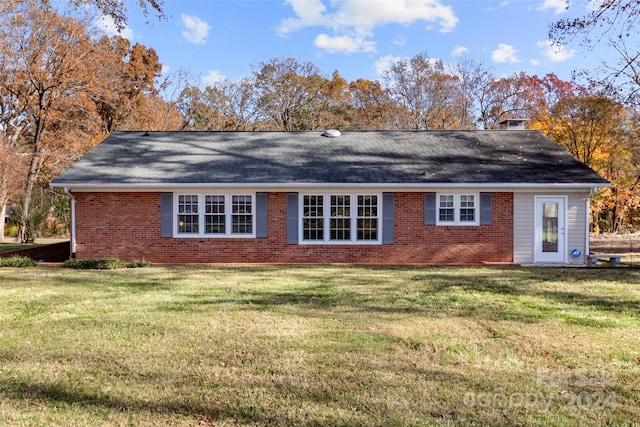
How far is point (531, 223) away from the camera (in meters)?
14.4

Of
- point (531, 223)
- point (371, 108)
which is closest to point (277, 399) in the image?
point (531, 223)

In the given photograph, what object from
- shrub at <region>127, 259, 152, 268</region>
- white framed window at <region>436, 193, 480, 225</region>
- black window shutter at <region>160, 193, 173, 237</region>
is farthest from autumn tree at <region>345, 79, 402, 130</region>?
shrub at <region>127, 259, 152, 268</region>

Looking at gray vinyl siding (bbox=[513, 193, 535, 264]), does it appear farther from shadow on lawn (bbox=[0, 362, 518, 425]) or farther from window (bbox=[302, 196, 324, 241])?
shadow on lawn (bbox=[0, 362, 518, 425])

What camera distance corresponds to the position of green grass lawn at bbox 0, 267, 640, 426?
389 centimetres

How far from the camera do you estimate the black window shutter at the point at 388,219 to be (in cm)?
1443

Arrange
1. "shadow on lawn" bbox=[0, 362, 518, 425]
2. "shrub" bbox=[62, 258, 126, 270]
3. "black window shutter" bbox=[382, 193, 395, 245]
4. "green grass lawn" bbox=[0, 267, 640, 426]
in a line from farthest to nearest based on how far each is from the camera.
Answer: "black window shutter" bbox=[382, 193, 395, 245] < "shrub" bbox=[62, 258, 126, 270] < "green grass lawn" bbox=[0, 267, 640, 426] < "shadow on lawn" bbox=[0, 362, 518, 425]

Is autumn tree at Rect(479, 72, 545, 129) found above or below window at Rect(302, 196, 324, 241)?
above

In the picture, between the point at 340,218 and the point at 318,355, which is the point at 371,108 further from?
the point at 318,355

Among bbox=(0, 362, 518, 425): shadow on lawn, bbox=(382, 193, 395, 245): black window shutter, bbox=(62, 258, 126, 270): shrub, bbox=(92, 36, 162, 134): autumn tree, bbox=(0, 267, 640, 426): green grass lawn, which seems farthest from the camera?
bbox=(92, 36, 162, 134): autumn tree

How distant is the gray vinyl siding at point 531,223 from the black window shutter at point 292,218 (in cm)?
645

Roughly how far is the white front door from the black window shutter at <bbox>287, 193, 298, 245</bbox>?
7.12 metres

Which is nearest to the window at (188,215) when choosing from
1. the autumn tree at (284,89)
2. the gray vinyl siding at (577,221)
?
the gray vinyl siding at (577,221)

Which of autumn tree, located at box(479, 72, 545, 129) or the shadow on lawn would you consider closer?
the shadow on lawn

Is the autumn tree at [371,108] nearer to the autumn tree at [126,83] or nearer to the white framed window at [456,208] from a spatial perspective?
the autumn tree at [126,83]
